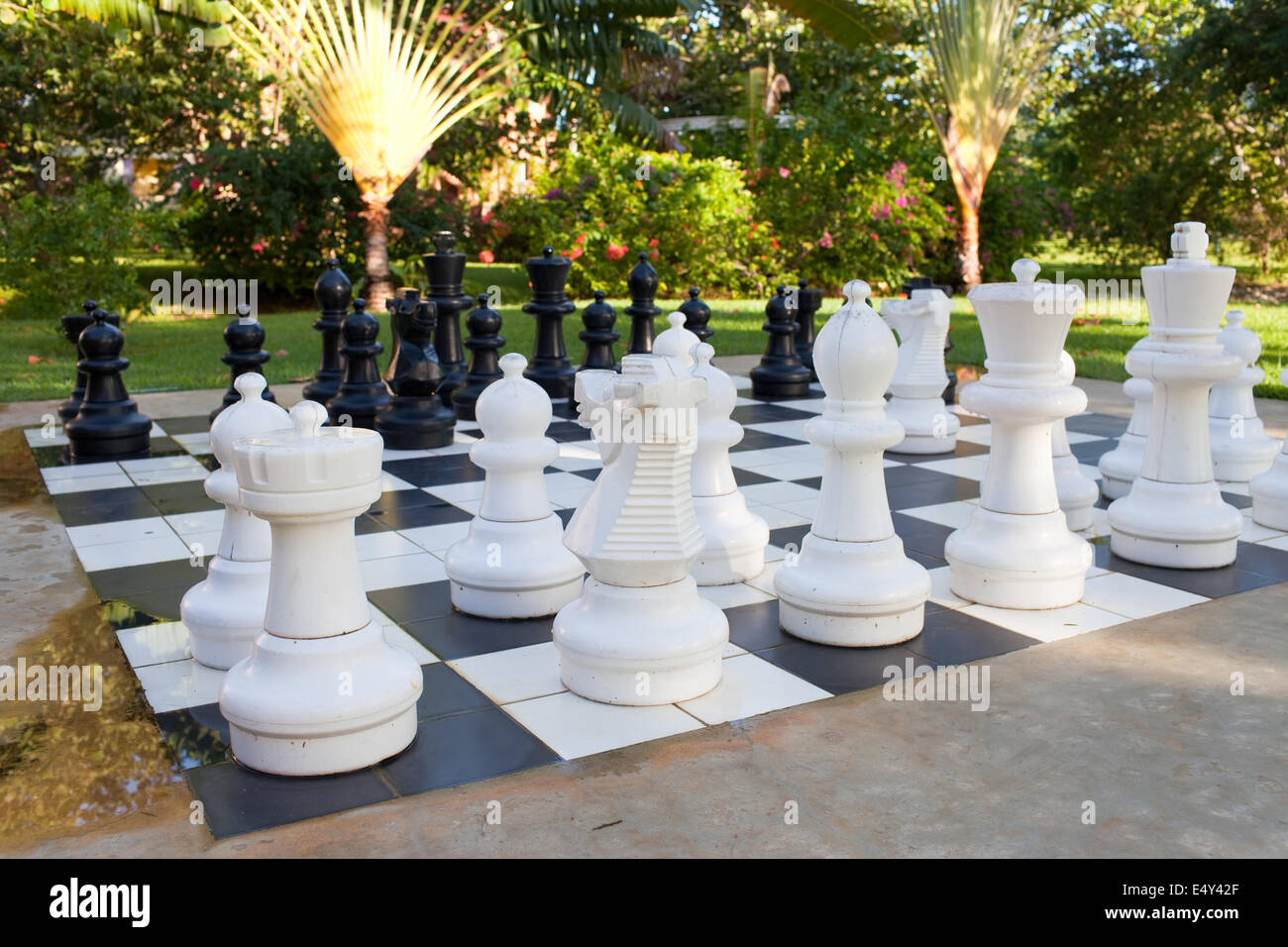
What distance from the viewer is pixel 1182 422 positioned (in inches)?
137

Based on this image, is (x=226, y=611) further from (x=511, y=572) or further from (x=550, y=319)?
(x=550, y=319)

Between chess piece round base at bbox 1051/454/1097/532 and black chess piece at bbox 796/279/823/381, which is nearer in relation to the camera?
chess piece round base at bbox 1051/454/1097/532

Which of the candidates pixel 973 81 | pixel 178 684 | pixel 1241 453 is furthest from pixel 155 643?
pixel 973 81

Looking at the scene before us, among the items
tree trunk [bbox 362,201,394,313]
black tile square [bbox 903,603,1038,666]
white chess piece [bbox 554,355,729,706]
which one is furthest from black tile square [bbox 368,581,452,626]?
tree trunk [bbox 362,201,394,313]

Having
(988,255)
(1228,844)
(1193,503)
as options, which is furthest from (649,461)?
(988,255)

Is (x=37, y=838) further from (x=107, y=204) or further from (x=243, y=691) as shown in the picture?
(x=107, y=204)

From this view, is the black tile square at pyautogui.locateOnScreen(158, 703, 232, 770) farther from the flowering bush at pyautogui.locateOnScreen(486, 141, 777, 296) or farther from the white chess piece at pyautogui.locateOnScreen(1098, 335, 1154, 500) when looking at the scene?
the flowering bush at pyautogui.locateOnScreen(486, 141, 777, 296)

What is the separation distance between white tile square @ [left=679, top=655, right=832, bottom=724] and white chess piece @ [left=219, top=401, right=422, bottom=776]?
59 cm

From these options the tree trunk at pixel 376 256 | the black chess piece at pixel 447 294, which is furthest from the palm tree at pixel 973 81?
the black chess piece at pixel 447 294

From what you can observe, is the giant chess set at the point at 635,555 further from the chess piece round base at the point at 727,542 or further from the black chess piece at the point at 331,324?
the black chess piece at the point at 331,324

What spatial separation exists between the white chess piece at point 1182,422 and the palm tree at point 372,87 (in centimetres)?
846

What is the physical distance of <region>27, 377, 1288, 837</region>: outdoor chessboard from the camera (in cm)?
222

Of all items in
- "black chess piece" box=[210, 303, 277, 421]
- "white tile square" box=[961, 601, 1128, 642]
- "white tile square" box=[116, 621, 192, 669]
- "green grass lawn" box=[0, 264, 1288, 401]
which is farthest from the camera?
"green grass lawn" box=[0, 264, 1288, 401]

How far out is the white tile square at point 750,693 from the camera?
7.92 feet
